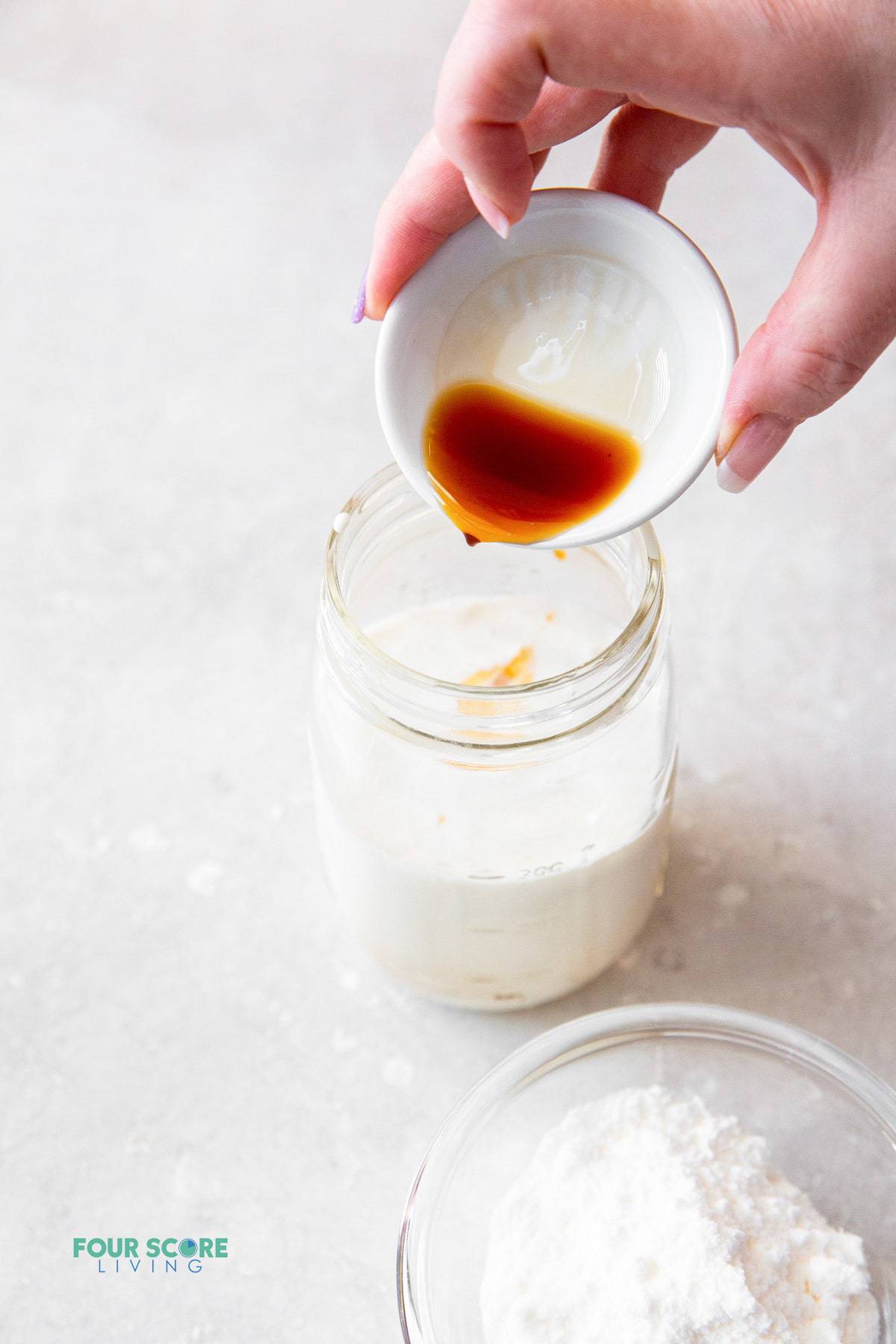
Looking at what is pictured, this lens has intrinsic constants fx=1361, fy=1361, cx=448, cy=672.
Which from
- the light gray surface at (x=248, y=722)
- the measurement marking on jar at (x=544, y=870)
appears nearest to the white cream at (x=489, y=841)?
the measurement marking on jar at (x=544, y=870)

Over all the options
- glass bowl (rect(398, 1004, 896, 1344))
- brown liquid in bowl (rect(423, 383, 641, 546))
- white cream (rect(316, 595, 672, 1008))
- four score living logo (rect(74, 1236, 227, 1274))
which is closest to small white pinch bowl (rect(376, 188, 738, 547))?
brown liquid in bowl (rect(423, 383, 641, 546))

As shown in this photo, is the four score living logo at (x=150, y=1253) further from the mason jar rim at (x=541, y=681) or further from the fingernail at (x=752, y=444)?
the fingernail at (x=752, y=444)

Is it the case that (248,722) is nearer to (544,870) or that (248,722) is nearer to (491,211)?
(544,870)

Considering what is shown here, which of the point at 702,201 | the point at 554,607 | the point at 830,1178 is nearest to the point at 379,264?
the point at 554,607

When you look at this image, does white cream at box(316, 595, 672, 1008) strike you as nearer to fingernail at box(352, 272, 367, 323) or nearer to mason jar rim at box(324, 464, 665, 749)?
mason jar rim at box(324, 464, 665, 749)

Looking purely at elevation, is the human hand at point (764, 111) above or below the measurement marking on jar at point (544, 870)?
above

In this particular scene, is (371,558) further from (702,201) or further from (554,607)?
(702,201)
